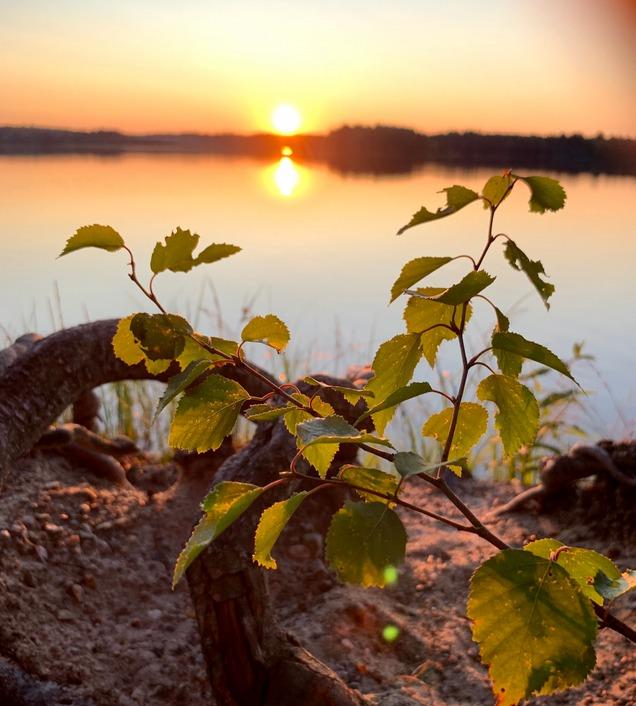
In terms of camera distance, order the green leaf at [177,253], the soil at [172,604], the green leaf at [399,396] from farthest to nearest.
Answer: the soil at [172,604] → the green leaf at [177,253] → the green leaf at [399,396]

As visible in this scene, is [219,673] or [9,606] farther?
[9,606]

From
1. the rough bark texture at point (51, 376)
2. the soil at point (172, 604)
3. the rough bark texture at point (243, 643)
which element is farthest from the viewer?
the rough bark texture at point (51, 376)

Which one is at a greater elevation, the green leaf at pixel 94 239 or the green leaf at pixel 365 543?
the green leaf at pixel 94 239

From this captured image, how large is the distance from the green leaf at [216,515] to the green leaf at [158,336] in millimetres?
199

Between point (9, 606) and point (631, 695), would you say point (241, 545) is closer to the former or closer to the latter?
point (9, 606)

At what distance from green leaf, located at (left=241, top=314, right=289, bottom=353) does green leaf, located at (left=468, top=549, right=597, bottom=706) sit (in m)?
0.45

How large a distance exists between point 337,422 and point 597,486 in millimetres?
2916

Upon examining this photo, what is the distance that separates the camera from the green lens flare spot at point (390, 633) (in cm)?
283

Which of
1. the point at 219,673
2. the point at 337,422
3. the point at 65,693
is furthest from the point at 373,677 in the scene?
the point at 337,422

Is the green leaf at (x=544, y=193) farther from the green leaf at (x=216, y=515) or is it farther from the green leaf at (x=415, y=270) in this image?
the green leaf at (x=216, y=515)

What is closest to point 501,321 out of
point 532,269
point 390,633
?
point 532,269

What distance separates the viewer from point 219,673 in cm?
214

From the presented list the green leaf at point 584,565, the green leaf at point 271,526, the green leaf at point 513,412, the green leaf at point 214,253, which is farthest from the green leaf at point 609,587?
the green leaf at point 214,253

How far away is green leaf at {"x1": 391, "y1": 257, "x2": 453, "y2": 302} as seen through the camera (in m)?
0.98
